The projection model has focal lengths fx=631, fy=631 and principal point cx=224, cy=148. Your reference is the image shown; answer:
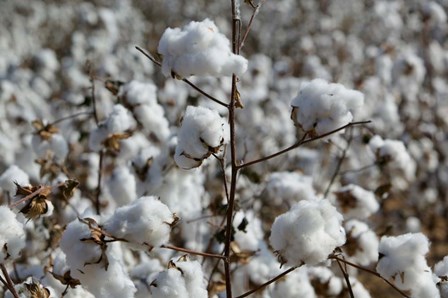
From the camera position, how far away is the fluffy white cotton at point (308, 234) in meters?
1.20

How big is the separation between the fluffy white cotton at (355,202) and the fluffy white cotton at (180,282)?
108 centimetres

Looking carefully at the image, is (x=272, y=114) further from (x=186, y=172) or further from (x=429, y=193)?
(x=186, y=172)

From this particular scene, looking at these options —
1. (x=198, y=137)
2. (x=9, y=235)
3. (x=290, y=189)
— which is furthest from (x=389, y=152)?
(x=9, y=235)

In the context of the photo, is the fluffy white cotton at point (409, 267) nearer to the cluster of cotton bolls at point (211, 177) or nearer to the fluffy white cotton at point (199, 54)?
the cluster of cotton bolls at point (211, 177)

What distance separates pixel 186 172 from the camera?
2256 mm

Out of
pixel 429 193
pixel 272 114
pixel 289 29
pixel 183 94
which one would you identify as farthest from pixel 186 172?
pixel 289 29

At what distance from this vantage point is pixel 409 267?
1.38 m

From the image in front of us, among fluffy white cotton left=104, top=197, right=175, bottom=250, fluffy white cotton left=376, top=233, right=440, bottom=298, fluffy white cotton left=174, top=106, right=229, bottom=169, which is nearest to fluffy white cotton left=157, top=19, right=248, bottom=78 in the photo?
fluffy white cotton left=174, top=106, right=229, bottom=169

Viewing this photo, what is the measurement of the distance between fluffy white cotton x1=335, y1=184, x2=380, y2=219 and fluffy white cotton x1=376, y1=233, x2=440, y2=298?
0.87 meters

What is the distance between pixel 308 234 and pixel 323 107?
0.97 feet

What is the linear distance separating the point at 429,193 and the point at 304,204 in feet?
14.3

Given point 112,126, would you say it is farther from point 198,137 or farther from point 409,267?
point 409,267

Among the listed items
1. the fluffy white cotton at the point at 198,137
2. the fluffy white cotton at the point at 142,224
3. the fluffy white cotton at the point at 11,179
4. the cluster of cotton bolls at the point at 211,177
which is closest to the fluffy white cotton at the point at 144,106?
the cluster of cotton bolls at the point at 211,177

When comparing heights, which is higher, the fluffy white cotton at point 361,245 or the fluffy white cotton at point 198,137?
the fluffy white cotton at point 361,245
